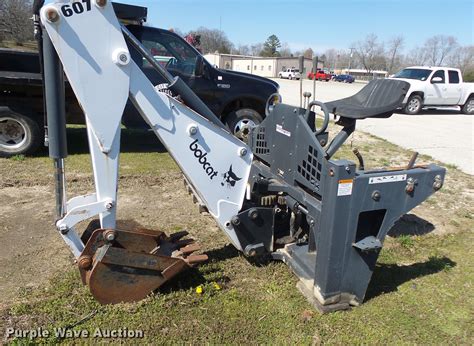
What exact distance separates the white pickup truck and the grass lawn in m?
13.3

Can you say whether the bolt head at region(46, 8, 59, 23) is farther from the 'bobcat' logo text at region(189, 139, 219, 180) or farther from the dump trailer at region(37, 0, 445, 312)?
the 'bobcat' logo text at region(189, 139, 219, 180)

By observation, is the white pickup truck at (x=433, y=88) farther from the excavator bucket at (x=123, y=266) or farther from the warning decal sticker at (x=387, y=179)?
the excavator bucket at (x=123, y=266)

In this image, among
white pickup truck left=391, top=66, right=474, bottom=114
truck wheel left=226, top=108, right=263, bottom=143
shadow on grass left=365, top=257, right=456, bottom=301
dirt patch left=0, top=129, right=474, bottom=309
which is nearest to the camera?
shadow on grass left=365, top=257, right=456, bottom=301

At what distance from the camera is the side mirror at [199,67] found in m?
7.41

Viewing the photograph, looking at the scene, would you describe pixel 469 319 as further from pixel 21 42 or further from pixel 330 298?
pixel 21 42

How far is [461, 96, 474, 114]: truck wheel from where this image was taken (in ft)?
57.4

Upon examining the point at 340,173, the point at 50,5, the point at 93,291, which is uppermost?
the point at 50,5

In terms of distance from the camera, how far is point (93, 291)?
2803mm

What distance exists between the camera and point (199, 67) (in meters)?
7.42

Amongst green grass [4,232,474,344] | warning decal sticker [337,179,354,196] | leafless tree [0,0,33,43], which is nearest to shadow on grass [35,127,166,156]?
green grass [4,232,474,344]

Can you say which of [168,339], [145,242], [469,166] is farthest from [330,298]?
[469,166]

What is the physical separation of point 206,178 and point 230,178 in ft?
0.66

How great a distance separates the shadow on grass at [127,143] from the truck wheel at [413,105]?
11410mm

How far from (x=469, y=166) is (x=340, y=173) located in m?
6.59
